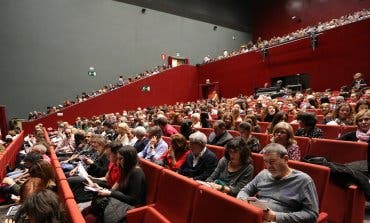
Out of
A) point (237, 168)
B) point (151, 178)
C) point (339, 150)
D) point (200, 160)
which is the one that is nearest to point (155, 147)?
point (200, 160)

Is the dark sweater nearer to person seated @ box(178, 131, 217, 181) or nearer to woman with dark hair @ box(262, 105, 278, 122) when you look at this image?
person seated @ box(178, 131, 217, 181)

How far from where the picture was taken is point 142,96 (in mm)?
12711

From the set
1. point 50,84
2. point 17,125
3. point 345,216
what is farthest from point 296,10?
point 345,216

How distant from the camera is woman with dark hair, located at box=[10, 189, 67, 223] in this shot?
53.7 inches

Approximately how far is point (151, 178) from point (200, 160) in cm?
56

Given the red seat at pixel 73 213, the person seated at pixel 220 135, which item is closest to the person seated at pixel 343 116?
the person seated at pixel 220 135

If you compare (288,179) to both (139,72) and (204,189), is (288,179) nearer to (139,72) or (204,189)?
(204,189)

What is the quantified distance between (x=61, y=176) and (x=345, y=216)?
2027 millimetres

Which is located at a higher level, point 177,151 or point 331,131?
point 331,131

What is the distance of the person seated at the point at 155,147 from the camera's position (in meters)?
3.45

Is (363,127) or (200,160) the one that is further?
(363,127)

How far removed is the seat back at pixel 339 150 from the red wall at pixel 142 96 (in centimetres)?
979

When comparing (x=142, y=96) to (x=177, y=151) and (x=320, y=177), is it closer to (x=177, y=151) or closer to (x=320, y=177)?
(x=177, y=151)

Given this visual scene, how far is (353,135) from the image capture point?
3053mm
